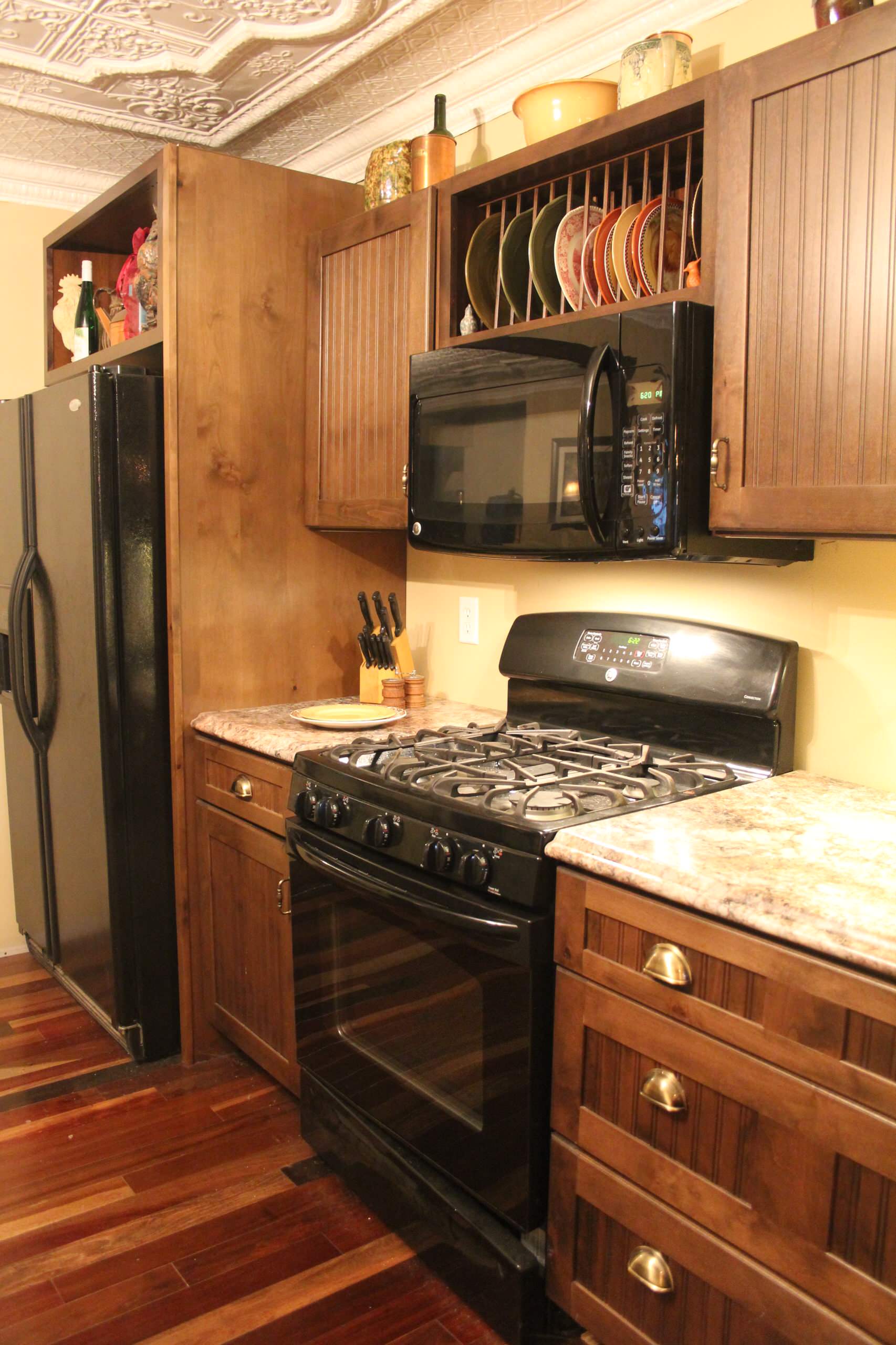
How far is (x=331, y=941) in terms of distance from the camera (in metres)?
1.98

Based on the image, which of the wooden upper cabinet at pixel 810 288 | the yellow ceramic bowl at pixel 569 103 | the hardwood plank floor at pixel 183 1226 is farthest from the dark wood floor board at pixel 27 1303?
the yellow ceramic bowl at pixel 569 103

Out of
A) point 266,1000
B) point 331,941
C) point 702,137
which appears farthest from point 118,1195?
point 702,137

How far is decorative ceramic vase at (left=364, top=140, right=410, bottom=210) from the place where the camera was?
92.6 inches

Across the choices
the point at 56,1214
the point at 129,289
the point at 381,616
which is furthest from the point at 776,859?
the point at 129,289

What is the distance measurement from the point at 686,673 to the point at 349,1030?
945 millimetres

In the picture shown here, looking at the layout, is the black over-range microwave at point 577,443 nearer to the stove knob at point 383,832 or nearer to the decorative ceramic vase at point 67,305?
the stove knob at point 383,832

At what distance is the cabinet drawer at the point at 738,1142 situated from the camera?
113cm

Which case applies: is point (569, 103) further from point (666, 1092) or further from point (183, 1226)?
point (183, 1226)

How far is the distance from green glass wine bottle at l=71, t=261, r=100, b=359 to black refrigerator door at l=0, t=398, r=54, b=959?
0.34 m

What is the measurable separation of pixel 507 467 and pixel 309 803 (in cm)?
76

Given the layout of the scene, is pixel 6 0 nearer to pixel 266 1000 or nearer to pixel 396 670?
pixel 396 670

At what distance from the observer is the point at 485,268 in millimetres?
2172

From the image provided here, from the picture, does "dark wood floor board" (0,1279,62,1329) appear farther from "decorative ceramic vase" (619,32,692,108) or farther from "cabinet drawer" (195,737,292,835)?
"decorative ceramic vase" (619,32,692,108)

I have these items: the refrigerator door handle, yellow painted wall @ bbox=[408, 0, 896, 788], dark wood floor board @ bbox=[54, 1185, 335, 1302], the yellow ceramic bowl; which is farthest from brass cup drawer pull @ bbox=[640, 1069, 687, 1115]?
the refrigerator door handle
